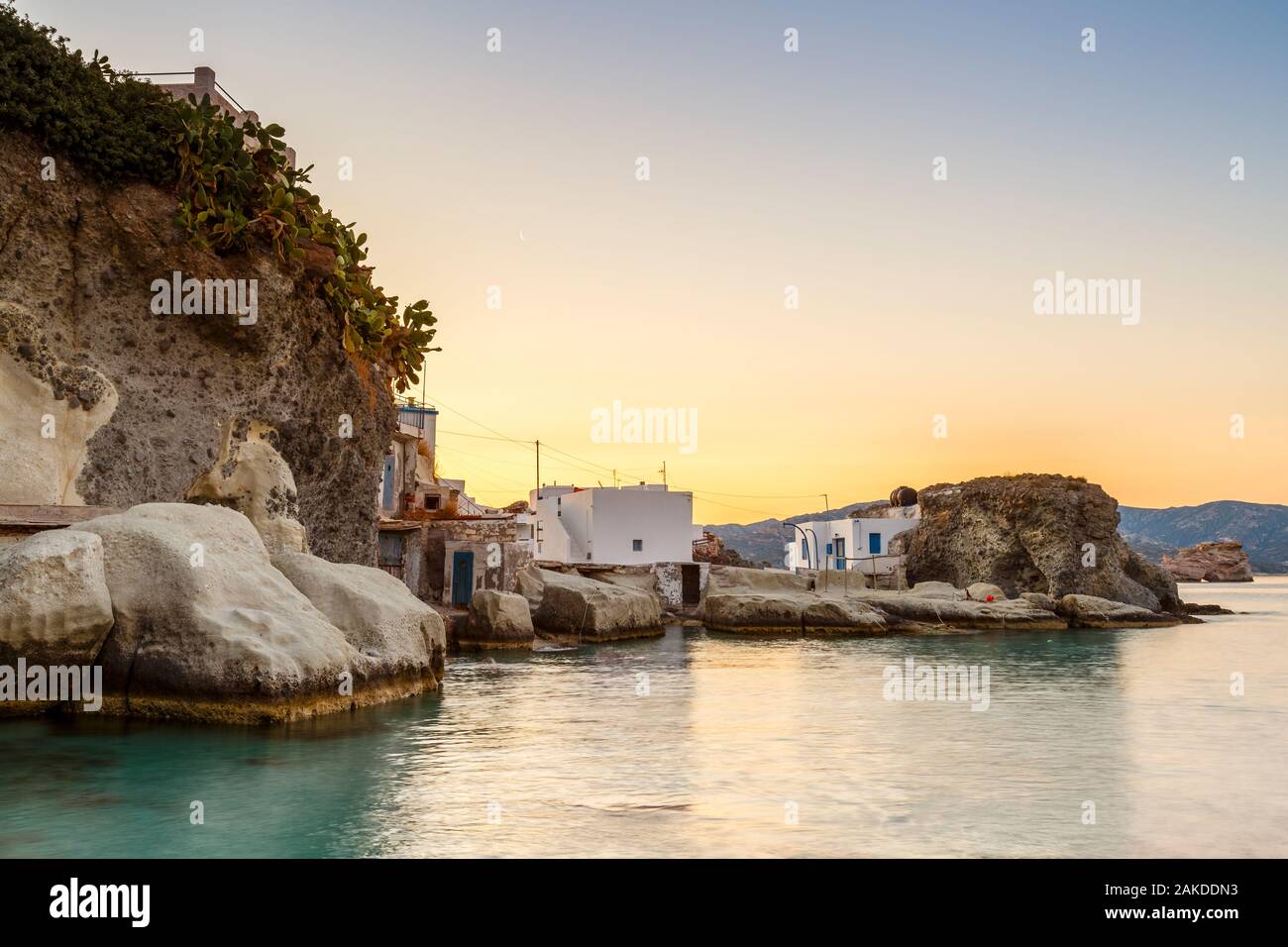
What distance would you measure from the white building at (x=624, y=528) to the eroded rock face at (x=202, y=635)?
46.6 metres

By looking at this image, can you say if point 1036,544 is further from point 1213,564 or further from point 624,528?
point 1213,564

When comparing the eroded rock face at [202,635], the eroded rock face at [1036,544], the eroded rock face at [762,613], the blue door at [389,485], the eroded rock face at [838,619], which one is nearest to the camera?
the eroded rock face at [202,635]

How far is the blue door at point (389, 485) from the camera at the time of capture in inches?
1558

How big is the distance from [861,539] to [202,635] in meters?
70.1

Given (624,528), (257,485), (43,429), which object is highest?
(43,429)

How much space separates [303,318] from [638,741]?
12666 mm

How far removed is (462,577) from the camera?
108 feet

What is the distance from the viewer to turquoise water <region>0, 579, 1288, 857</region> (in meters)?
9.34

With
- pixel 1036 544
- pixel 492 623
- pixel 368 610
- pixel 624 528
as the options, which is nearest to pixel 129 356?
pixel 368 610

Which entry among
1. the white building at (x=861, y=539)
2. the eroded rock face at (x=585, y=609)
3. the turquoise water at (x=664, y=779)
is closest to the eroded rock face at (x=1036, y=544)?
the white building at (x=861, y=539)

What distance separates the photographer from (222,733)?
12.8m

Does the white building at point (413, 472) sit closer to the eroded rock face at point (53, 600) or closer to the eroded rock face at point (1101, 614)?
the eroded rock face at point (53, 600)
